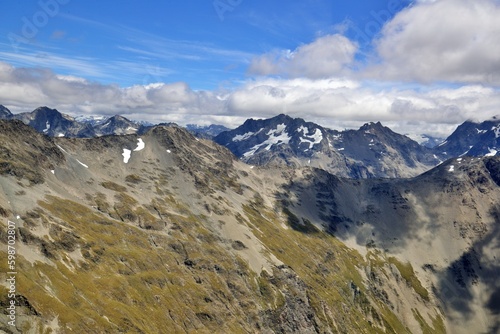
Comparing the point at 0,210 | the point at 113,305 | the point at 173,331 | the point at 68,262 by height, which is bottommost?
the point at 173,331

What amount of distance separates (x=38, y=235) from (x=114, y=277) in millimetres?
41009

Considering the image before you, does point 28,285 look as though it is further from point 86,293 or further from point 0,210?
point 0,210

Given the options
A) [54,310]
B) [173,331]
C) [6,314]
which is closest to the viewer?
[6,314]

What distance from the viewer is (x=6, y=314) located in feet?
422

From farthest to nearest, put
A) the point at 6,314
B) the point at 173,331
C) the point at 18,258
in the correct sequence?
the point at 173,331, the point at 18,258, the point at 6,314

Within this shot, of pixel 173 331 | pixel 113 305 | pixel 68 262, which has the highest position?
pixel 68 262

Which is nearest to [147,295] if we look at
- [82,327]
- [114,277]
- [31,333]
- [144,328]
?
[114,277]

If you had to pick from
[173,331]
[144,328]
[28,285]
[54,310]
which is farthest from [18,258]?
[173,331]

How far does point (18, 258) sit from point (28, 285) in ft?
73.4

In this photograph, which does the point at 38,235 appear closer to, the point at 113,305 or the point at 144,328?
the point at 113,305

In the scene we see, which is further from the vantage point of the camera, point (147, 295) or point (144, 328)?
point (147, 295)

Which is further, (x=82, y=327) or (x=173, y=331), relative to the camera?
(x=173, y=331)

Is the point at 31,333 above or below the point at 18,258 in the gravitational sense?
below

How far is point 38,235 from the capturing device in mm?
192875
